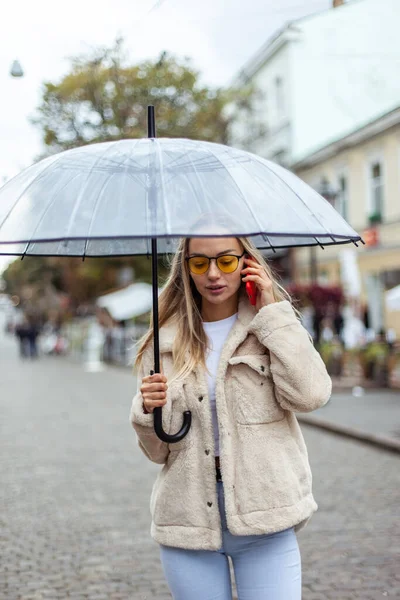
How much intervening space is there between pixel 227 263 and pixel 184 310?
0.25 metres

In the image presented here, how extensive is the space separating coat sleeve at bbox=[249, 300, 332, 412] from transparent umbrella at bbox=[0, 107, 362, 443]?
0.87 ft

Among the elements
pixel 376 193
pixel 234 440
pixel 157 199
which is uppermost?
pixel 376 193

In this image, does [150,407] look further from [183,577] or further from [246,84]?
[246,84]

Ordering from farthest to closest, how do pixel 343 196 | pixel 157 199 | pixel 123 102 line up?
pixel 343 196
pixel 123 102
pixel 157 199

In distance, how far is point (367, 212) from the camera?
3048 centimetres

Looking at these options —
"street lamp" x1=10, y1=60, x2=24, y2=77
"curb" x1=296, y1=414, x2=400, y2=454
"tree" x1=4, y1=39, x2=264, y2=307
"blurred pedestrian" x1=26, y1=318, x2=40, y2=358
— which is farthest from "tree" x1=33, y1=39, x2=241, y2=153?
"blurred pedestrian" x1=26, y1=318, x2=40, y2=358

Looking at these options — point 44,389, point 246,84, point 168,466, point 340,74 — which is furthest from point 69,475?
point 246,84

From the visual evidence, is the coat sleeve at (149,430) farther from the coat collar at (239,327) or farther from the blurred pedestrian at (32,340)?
the blurred pedestrian at (32,340)

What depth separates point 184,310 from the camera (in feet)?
9.72

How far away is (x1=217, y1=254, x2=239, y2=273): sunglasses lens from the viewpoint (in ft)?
9.24

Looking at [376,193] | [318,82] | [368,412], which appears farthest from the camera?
[318,82]

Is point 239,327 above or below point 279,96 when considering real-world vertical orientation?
below

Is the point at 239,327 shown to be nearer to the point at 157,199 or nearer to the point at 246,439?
the point at 246,439

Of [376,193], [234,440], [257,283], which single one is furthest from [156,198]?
[376,193]
